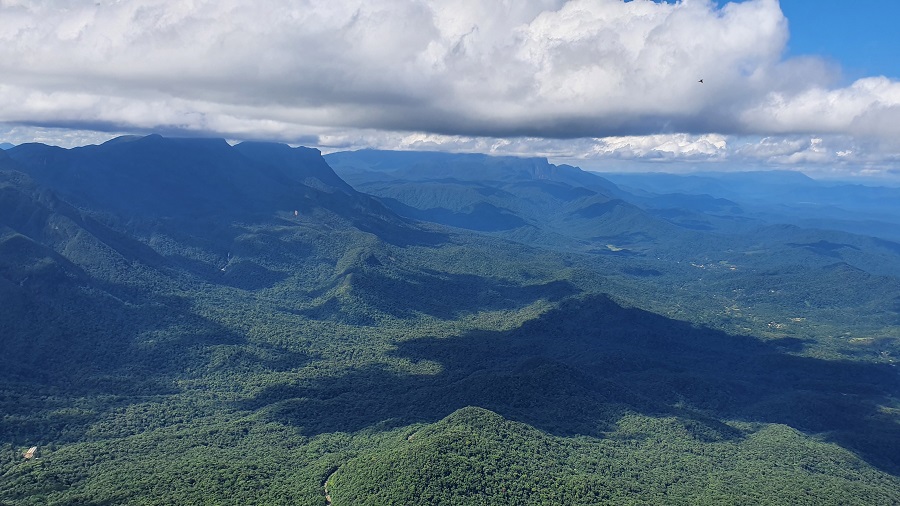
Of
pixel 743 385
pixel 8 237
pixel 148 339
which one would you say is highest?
pixel 8 237

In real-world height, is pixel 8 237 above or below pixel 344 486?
above

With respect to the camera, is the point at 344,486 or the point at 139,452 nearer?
the point at 344,486

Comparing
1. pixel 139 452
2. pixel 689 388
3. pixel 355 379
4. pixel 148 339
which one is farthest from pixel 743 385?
pixel 148 339

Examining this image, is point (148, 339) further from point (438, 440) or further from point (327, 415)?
point (438, 440)

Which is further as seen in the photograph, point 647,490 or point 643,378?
point 643,378

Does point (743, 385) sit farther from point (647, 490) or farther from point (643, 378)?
point (647, 490)

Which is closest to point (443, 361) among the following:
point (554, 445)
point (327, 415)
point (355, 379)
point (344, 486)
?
→ point (355, 379)

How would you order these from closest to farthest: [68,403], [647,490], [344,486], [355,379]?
1. [344,486]
2. [647,490]
3. [68,403]
4. [355,379]

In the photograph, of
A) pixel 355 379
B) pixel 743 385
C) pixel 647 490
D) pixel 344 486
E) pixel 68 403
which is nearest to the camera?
pixel 344 486

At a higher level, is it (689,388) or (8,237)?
(8,237)
